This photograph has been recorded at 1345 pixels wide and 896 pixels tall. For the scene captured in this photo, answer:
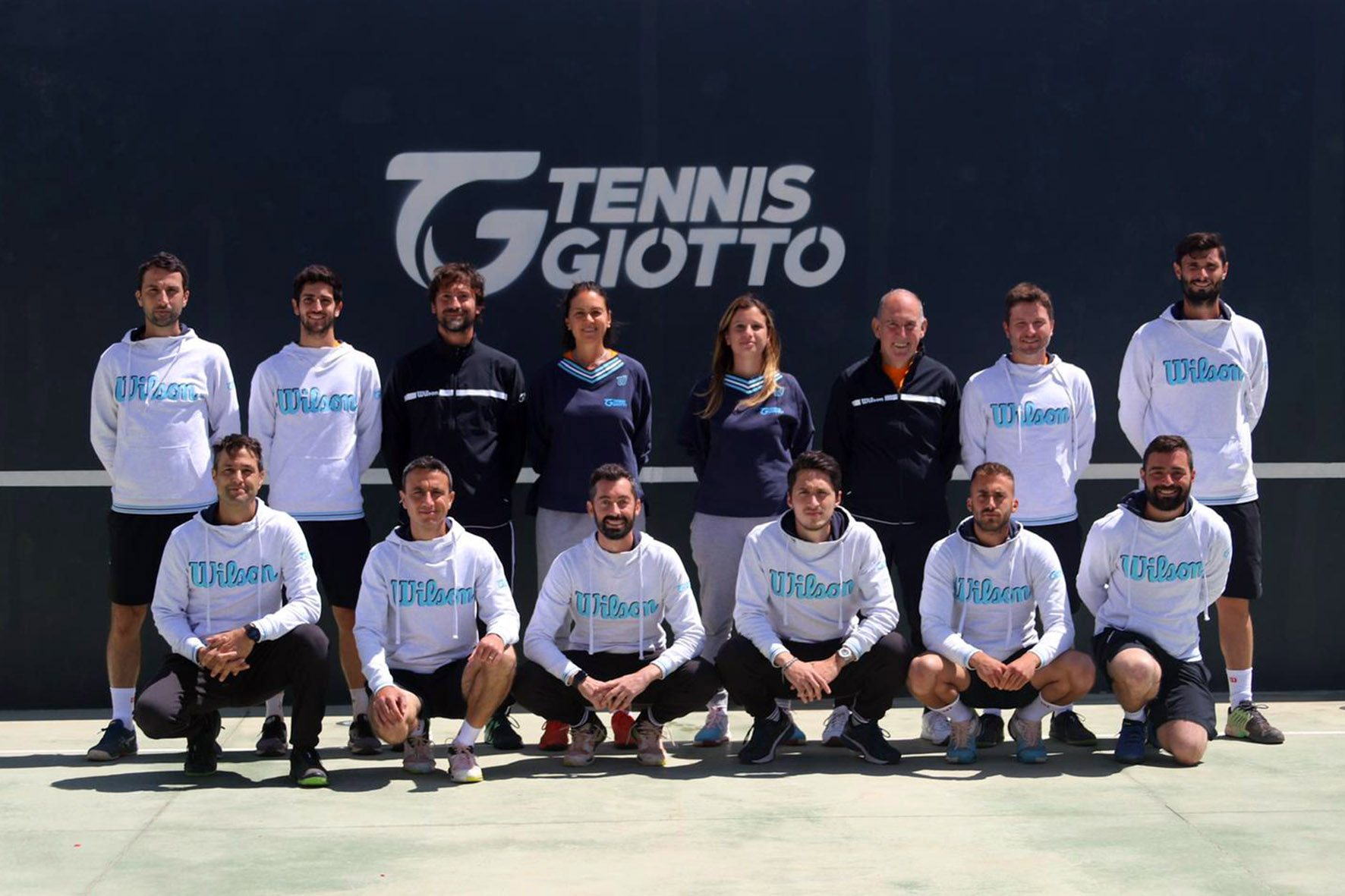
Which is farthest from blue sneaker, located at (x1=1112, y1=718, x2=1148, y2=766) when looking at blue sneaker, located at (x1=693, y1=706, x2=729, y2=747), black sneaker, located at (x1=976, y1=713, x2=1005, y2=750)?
blue sneaker, located at (x1=693, y1=706, x2=729, y2=747)

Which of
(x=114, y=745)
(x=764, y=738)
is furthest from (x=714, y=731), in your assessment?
(x=114, y=745)

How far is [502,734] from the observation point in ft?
19.8

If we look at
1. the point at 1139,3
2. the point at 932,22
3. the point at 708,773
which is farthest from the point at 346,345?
the point at 1139,3

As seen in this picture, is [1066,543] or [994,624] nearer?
[994,624]

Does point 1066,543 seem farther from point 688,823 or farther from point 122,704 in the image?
point 122,704

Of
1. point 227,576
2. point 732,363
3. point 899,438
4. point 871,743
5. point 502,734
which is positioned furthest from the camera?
point 732,363

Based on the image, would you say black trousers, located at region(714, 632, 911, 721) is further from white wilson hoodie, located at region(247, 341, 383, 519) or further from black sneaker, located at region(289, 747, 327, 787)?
white wilson hoodie, located at region(247, 341, 383, 519)

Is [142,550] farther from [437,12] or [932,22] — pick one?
[932,22]

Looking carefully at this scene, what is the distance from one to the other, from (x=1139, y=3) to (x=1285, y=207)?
1.04m

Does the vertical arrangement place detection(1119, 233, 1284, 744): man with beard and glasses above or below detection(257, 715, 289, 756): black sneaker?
above

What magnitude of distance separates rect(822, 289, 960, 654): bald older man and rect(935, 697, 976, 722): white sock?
0.47 meters

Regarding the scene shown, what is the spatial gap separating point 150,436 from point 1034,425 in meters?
3.17

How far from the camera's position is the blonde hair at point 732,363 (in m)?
6.16

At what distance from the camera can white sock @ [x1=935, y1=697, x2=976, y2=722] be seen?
5691 mm
